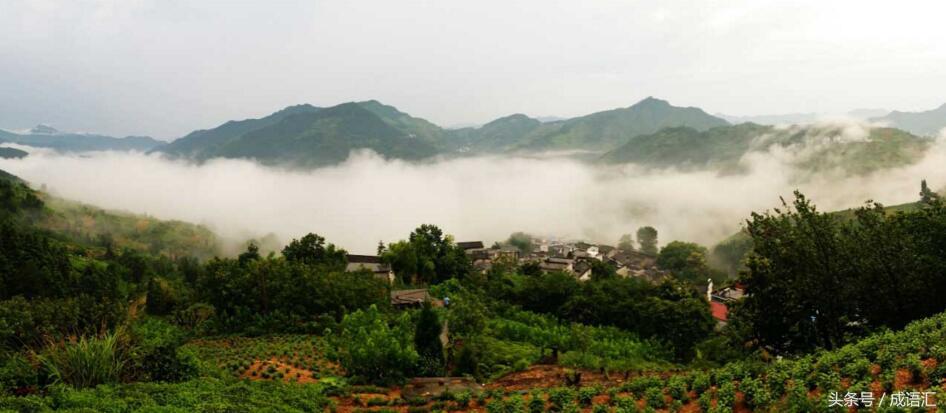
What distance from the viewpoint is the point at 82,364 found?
13375mm

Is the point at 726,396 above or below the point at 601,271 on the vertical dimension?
above

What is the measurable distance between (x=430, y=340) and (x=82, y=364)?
11.5 meters

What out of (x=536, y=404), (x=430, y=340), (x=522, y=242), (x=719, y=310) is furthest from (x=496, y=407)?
(x=522, y=242)

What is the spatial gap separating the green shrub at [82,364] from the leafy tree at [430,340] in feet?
34.0

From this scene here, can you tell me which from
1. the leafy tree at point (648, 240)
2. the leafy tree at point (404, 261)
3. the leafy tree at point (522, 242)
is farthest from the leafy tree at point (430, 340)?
the leafy tree at point (522, 242)

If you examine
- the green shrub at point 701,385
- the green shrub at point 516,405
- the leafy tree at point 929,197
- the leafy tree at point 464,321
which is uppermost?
the leafy tree at point 929,197

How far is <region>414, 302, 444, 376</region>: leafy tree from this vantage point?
20953 millimetres

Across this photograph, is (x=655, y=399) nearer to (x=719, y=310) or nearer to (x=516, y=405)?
(x=516, y=405)

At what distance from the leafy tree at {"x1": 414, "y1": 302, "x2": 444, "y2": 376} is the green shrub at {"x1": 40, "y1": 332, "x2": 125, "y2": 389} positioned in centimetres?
1037

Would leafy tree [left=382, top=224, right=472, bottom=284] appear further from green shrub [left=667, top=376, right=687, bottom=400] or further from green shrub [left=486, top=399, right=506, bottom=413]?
green shrub [left=667, top=376, right=687, bottom=400]

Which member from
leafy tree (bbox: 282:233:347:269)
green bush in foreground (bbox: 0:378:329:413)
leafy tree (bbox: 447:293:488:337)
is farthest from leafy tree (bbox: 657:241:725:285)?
green bush in foreground (bbox: 0:378:329:413)

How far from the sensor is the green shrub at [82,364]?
13.2 metres

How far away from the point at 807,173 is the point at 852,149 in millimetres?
15954

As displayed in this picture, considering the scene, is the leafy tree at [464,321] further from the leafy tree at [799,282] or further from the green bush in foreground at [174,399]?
the leafy tree at [799,282]
